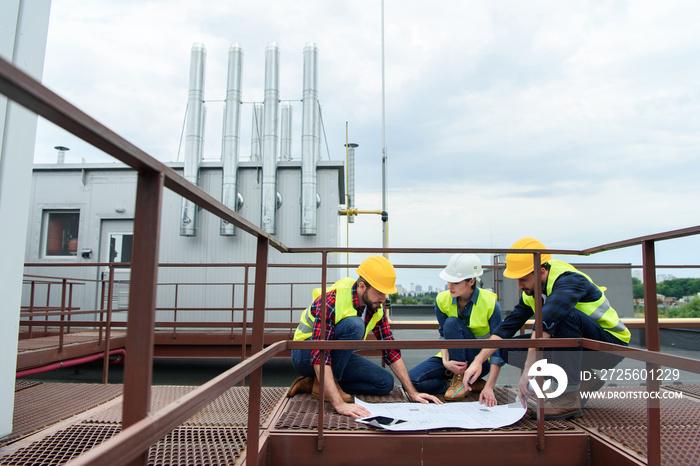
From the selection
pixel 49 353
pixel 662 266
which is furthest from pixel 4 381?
pixel 662 266

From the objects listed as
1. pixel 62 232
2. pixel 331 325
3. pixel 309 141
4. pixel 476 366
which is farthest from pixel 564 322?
pixel 62 232

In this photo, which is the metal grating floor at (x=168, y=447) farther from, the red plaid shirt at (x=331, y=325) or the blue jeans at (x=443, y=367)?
the blue jeans at (x=443, y=367)

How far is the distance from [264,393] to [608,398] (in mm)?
2215

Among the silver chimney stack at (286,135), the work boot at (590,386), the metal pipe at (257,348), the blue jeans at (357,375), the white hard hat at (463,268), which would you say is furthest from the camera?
the silver chimney stack at (286,135)

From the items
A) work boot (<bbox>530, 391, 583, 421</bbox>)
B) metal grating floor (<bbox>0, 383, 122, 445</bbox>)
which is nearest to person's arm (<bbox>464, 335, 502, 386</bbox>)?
work boot (<bbox>530, 391, 583, 421</bbox>)

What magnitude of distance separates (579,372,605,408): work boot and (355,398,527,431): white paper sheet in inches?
14.7

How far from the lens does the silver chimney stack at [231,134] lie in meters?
8.41

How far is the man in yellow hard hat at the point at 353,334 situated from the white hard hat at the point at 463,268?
0.53 m

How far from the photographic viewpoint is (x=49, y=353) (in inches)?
190

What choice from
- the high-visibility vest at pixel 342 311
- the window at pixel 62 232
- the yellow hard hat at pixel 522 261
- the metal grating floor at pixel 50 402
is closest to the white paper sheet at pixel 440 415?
the high-visibility vest at pixel 342 311

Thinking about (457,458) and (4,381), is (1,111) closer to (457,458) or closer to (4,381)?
(4,381)

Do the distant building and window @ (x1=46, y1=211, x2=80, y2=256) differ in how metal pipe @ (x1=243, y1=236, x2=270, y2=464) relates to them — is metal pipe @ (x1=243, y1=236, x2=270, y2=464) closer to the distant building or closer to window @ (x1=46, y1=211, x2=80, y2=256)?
the distant building

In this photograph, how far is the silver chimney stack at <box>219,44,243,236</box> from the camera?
841 cm

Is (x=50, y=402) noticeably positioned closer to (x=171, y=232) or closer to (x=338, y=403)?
(x=338, y=403)
